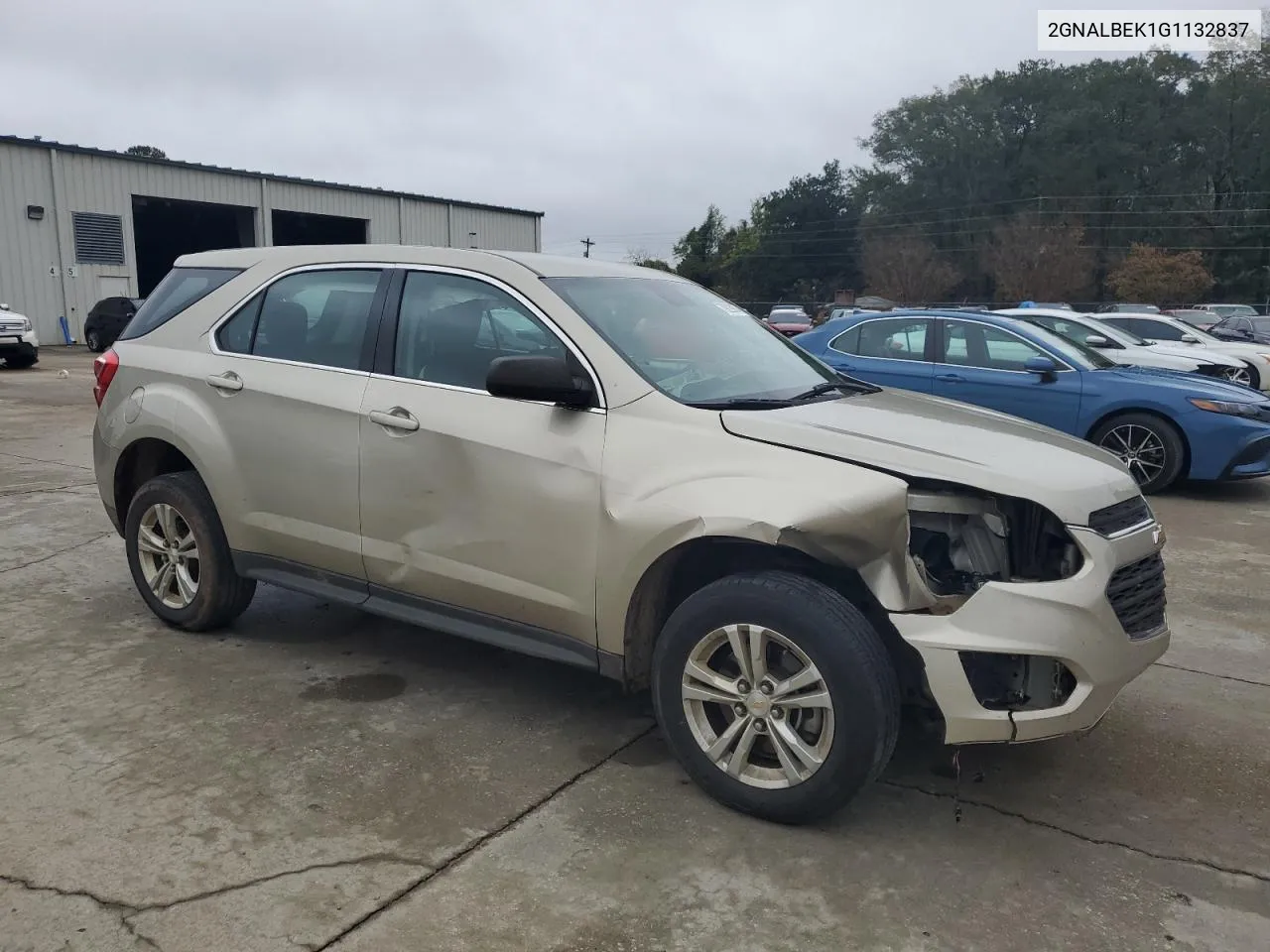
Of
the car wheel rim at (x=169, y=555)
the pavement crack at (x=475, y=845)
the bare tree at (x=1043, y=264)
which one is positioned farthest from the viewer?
the bare tree at (x=1043, y=264)

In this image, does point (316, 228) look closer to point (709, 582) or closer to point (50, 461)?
point (50, 461)

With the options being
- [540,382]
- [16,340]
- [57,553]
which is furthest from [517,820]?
[16,340]

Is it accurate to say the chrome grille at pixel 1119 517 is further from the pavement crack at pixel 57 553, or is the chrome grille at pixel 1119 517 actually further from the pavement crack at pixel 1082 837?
the pavement crack at pixel 57 553

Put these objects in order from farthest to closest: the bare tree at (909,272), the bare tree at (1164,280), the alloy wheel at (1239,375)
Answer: the bare tree at (909,272) → the bare tree at (1164,280) → the alloy wheel at (1239,375)

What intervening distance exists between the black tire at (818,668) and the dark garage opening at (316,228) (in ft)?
112

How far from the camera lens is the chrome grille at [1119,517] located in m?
3.11

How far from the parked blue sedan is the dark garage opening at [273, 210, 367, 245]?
29024 mm

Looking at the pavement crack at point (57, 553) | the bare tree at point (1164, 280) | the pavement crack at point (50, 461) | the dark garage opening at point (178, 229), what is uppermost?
the dark garage opening at point (178, 229)

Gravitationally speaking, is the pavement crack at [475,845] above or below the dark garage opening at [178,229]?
below

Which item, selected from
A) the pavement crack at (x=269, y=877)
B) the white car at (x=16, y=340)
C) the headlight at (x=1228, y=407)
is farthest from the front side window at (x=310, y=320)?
the white car at (x=16, y=340)

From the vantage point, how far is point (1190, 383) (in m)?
8.31

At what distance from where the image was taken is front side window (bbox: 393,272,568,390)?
3779mm

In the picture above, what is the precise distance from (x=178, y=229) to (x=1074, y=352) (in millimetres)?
36537

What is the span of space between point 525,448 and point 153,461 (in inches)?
91.1
